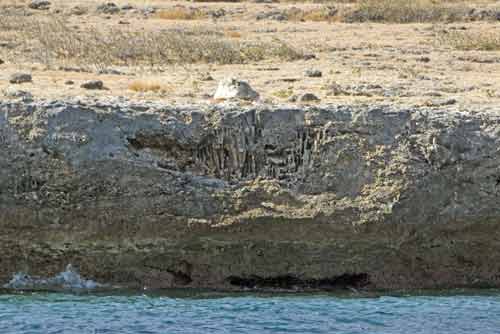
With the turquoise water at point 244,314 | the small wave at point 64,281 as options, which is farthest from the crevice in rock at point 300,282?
the small wave at point 64,281

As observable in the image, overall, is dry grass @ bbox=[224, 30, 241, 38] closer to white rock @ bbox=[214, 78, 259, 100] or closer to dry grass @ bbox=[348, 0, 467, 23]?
dry grass @ bbox=[348, 0, 467, 23]

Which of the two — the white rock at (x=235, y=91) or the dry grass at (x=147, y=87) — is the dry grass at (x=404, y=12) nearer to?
the dry grass at (x=147, y=87)

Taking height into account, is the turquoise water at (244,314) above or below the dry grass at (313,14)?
below

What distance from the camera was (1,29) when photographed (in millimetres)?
20594

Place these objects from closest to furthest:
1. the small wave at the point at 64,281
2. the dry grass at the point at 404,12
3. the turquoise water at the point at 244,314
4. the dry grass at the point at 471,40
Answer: the turquoise water at the point at 244,314 < the small wave at the point at 64,281 < the dry grass at the point at 471,40 < the dry grass at the point at 404,12

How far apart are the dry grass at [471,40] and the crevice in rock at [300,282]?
8.98 metres

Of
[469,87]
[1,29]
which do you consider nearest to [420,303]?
[469,87]

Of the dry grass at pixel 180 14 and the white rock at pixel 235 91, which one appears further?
the dry grass at pixel 180 14

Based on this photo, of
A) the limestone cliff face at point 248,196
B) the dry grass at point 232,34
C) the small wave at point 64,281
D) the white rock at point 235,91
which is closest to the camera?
the limestone cliff face at point 248,196

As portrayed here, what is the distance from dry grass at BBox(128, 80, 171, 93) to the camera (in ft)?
43.2

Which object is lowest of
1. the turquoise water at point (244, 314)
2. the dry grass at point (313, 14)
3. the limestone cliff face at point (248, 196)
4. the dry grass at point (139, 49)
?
the turquoise water at point (244, 314)

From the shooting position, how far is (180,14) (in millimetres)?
25141

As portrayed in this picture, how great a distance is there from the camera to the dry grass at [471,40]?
18.8 m

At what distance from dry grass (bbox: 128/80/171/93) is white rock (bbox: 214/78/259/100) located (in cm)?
123
